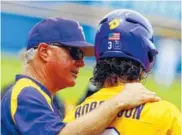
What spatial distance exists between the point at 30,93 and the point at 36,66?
0.28 meters

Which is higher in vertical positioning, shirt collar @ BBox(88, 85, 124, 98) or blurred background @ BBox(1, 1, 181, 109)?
shirt collar @ BBox(88, 85, 124, 98)

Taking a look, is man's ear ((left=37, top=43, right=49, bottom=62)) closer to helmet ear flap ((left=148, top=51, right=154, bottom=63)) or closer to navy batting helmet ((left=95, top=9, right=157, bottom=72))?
navy batting helmet ((left=95, top=9, right=157, bottom=72))

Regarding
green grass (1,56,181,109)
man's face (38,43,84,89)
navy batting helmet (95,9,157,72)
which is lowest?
green grass (1,56,181,109)

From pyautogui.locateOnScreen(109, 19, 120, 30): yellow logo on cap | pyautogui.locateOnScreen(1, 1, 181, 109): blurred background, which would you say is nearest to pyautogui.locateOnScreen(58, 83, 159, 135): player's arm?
pyautogui.locateOnScreen(109, 19, 120, 30): yellow logo on cap

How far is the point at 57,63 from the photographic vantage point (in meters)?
2.72

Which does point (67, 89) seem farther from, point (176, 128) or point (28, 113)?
point (176, 128)

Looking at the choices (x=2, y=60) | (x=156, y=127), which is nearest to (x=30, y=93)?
(x=156, y=127)

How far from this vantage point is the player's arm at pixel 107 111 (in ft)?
7.34

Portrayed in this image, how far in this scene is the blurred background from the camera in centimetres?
620

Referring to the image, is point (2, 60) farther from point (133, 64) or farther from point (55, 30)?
point (133, 64)

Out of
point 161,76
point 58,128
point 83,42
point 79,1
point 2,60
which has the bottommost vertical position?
point 161,76

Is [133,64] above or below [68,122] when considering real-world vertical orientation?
above

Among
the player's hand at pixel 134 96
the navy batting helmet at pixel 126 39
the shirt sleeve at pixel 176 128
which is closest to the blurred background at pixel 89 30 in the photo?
the navy batting helmet at pixel 126 39

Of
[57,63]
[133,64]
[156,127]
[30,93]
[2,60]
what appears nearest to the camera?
[156,127]
